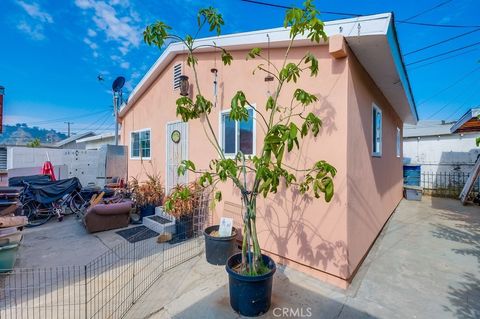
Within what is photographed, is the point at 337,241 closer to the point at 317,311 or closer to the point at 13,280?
the point at 317,311

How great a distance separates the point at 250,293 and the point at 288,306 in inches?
21.6

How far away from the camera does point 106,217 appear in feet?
16.6

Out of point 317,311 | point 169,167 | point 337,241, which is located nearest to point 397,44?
point 337,241

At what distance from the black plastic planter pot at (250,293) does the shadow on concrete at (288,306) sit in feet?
0.29

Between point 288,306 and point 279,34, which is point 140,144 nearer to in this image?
point 279,34

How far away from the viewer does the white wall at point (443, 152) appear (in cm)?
1041

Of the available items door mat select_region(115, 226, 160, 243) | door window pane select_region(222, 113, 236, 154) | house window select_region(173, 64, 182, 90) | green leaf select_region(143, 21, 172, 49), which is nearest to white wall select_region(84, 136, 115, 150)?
house window select_region(173, 64, 182, 90)

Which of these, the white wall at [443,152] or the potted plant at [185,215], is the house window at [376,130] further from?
the white wall at [443,152]

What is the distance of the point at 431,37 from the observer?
8.53m

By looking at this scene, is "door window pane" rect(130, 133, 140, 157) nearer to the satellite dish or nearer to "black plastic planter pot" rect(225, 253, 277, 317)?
the satellite dish

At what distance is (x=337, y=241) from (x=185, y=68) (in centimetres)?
494

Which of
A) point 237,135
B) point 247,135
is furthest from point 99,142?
point 247,135

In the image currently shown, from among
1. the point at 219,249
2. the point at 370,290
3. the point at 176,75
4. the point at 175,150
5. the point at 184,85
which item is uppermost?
the point at 176,75

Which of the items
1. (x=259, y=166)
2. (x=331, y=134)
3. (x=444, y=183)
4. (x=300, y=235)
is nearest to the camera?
(x=259, y=166)
